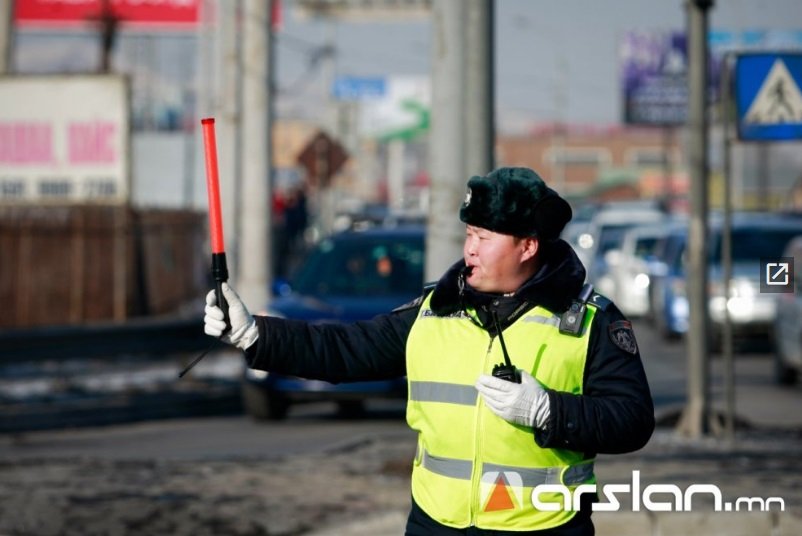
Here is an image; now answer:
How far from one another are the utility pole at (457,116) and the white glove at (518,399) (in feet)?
20.6

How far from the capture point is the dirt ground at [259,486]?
30.2 ft

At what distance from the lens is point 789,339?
720 inches

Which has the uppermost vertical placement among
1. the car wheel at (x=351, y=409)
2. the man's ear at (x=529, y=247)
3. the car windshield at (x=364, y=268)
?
the man's ear at (x=529, y=247)

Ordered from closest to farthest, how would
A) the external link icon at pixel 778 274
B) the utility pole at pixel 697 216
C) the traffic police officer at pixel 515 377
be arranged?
the traffic police officer at pixel 515 377 → the external link icon at pixel 778 274 → the utility pole at pixel 697 216

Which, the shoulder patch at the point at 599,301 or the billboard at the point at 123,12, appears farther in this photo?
the billboard at the point at 123,12

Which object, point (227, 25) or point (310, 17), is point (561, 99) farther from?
point (227, 25)

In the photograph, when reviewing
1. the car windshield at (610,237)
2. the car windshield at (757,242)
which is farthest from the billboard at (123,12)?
the car windshield at (757,242)

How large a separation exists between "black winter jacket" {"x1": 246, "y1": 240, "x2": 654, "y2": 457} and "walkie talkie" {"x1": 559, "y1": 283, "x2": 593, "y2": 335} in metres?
0.02

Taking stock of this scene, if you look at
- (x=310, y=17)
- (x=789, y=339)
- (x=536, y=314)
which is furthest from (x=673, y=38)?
(x=536, y=314)

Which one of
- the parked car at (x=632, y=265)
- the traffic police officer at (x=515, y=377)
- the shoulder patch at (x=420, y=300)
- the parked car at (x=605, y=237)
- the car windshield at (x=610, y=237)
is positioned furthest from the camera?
the car windshield at (x=610, y=237)

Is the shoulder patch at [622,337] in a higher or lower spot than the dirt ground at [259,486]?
higher

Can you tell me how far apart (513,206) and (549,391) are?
1.62 ft

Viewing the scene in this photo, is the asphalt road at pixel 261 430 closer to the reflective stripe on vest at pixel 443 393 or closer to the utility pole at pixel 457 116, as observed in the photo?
the utility pole at pixel 457 116

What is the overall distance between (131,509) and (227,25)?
16.5m
